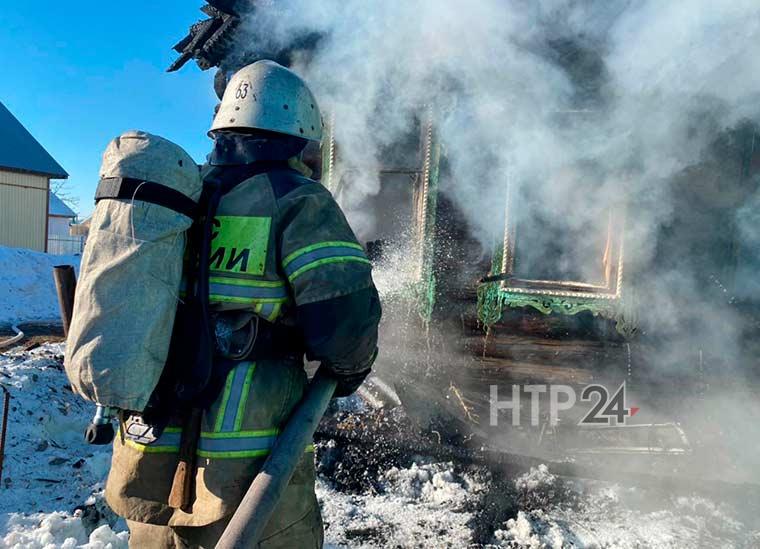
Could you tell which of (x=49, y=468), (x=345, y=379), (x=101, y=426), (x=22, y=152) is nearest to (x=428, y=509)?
(x=345, y=379)

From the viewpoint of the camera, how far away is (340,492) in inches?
162

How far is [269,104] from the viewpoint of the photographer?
6.45 feet

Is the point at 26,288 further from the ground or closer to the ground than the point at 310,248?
further from the ground

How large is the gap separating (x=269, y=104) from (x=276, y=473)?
134 cm

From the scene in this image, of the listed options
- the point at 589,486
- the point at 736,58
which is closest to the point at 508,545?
the point at 589,486

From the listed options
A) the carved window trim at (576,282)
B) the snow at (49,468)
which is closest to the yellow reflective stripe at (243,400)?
the snow at (49,468)

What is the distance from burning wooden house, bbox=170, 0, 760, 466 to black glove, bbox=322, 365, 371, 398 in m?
3.09

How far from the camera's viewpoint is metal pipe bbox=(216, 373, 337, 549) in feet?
4.78

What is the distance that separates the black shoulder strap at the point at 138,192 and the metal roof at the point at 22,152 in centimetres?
2202

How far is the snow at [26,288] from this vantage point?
38.1 ft

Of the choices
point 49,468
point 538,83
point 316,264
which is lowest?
point 49,468

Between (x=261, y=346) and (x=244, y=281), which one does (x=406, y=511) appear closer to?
(x=261, y=346)

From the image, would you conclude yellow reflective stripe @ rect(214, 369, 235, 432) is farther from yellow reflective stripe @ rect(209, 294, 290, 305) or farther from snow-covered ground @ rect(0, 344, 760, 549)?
snow-covered ground @ rect(0, 344, 760, 549)

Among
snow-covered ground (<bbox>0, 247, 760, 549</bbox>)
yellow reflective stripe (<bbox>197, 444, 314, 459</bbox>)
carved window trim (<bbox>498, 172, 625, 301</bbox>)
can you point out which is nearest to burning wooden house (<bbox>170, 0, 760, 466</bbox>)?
carved window trim (<bbox>498, 172, 625, 301</bbox>)
